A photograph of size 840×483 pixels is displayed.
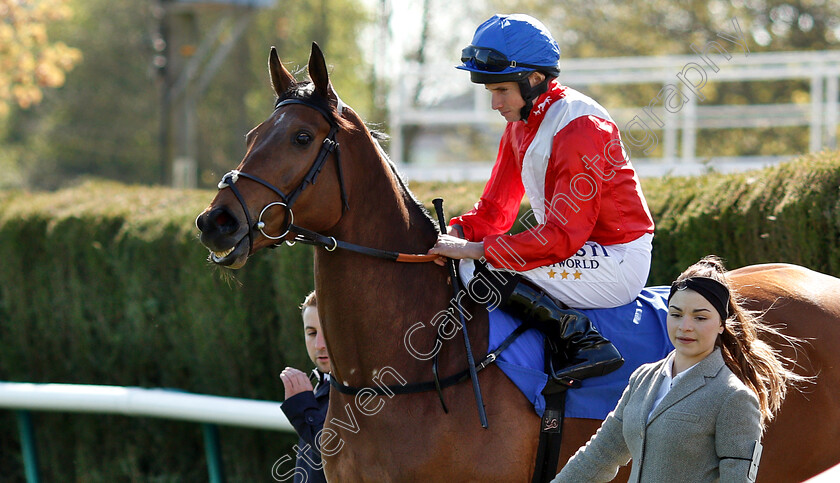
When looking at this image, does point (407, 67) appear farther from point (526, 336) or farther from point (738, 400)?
point (738, 400)

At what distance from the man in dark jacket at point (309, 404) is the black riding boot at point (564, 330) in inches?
36.4

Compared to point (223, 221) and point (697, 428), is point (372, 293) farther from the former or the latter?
point (697, 428)

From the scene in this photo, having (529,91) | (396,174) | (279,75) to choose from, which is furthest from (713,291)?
(279,75)

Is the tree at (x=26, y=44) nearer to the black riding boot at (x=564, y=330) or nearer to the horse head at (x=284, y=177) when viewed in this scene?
the horse head at (x=284, y=177)

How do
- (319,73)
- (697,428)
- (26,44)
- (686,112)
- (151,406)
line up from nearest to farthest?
(697,428) < (319,73) < (151,406) < (686,112) < (26,44)

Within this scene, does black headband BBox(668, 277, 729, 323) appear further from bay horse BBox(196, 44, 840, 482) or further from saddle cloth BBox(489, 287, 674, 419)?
bay horse BBox(196, 44, 840, 482)

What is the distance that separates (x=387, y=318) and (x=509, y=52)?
1087 mm

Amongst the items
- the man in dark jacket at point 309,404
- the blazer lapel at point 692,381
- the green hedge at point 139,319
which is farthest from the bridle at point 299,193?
the green hedge at point 139,319

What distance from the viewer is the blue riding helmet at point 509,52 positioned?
328 cm

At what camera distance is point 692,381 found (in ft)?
7.91

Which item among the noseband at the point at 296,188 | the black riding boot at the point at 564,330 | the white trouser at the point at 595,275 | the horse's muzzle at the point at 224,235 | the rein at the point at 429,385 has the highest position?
the noseband at the point at 296,188

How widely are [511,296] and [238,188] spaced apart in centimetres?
109

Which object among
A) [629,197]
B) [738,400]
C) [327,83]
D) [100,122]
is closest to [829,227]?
[629,197]

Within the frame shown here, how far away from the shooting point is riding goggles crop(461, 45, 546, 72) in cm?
328
